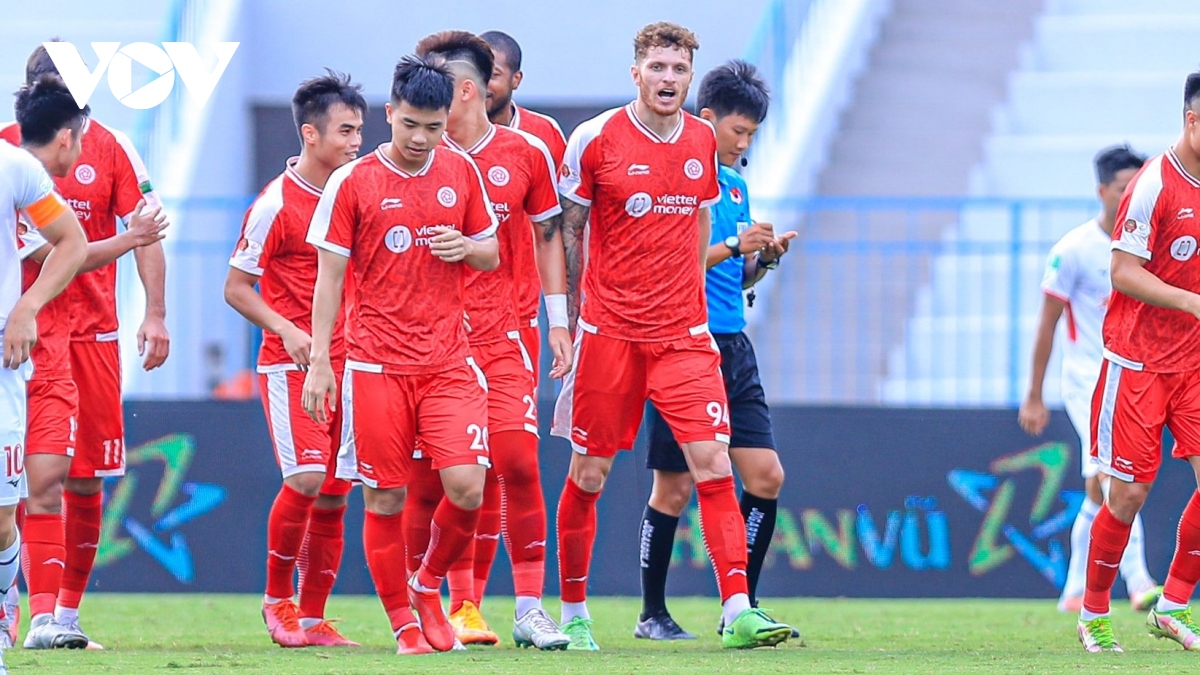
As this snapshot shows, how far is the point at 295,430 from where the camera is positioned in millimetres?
8156

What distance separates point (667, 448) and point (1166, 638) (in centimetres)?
225

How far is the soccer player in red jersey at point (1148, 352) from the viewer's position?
24.6ft

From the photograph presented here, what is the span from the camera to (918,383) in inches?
539

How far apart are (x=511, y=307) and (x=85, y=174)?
1875mm

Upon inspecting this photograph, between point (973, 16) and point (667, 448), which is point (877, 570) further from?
point (973, 16)

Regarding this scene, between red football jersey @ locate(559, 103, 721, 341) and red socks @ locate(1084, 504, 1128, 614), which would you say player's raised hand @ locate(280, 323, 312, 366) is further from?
red socks @ locate(1084, 504, 1128, 614)

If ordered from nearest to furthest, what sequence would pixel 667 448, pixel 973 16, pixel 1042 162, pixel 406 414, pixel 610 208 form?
pixel 406 414 < pixel 610 208 < pixel 667 448 < pixel 1042 162 < pixel 973 16

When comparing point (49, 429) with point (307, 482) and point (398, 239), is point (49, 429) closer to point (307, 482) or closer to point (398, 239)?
point (307, 482)

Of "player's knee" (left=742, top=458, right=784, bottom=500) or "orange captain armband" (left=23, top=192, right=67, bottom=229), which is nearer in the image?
"orange captain armband" (left=23, top=192, right=67, bottom=229)

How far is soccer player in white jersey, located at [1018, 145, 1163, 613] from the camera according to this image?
9.98 metres

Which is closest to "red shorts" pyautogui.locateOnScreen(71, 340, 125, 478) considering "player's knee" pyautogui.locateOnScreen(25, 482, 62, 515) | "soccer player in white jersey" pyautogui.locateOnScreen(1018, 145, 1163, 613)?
"player's knee" pyautogui.locateOnScreen(25, 482, 62, 515)

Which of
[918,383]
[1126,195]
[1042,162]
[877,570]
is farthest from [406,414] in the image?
[1042,162]

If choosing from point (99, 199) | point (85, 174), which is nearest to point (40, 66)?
point (85, 174)

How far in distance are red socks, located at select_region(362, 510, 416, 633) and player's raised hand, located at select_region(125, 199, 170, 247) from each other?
4.80 feet
